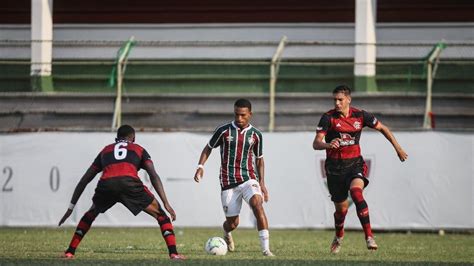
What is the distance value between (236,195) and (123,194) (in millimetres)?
2043

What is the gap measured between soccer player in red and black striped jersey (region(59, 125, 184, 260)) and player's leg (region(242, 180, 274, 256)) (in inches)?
51.4

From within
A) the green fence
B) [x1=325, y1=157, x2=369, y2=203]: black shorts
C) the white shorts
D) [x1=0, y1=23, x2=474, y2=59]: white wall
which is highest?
[x1=0, y1=23, x2=474, y2=59]: white wall

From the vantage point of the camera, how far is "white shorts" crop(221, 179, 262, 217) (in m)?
15.2

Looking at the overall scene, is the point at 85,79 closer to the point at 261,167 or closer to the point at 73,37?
the point at 73,37

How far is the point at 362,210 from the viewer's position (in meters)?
14.9

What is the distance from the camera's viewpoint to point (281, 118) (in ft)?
80.5

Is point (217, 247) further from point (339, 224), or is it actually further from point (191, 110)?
point (191, 110)

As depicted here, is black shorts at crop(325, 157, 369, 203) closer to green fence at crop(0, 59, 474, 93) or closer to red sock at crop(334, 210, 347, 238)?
red sock at crop(334, 210, 347, 238)

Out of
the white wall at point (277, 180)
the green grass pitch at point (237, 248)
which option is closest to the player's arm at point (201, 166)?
the green grass pitch at point (237, 248)

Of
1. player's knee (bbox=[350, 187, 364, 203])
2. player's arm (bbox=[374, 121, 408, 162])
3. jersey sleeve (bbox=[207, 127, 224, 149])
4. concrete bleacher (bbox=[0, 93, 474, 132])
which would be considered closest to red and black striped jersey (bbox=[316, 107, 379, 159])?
player's arm (bbox=[374, 121, 408, 162])

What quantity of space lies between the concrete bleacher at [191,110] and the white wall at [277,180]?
115 centimetres
